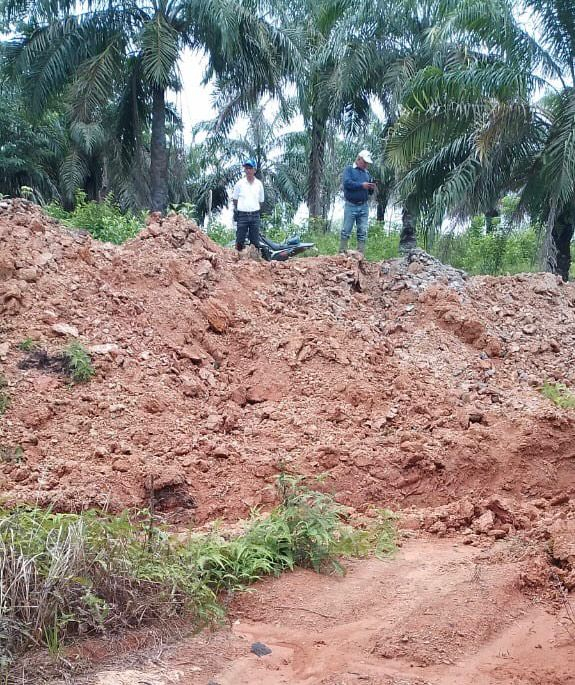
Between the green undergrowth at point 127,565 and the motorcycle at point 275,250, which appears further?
the motorcycle at point 275,250

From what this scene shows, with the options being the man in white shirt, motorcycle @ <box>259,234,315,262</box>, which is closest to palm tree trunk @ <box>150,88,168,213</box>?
motorcycle @ <box>259,234,315,262</box>

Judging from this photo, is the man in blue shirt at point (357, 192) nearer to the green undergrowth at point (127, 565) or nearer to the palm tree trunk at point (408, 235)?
the palm tree trunk at point (408, 235)

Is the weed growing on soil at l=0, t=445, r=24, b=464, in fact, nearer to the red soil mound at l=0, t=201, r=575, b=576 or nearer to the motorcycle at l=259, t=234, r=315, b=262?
the red soil mound at l=0, t=201, r=575, b=576

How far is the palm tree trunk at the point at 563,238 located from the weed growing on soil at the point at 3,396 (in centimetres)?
874

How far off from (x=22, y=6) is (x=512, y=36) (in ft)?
30.2

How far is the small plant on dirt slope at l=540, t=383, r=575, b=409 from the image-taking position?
746cm

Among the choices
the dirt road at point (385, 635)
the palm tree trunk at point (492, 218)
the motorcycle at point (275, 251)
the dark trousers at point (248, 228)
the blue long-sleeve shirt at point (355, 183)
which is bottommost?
the dirt road at point (385, 635)

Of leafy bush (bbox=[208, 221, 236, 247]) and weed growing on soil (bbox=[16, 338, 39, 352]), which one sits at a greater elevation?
leafy bush (bbox=[208, 221, 236, 247])

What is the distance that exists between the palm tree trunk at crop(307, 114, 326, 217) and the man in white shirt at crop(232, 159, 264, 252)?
9613mm

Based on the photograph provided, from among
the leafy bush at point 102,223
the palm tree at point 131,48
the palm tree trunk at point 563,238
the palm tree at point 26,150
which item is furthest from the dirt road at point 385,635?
the palm tree at point 26,150

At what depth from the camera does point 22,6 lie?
1485 centimetres

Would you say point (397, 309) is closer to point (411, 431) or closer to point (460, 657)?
point (411, 431)

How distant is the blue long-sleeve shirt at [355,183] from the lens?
34.3 feet

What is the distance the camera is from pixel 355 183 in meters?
10.5
